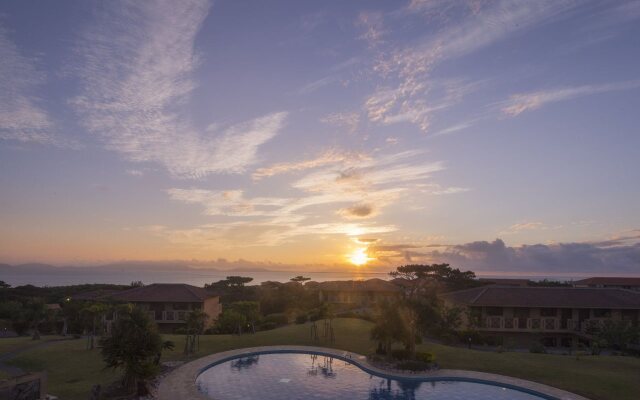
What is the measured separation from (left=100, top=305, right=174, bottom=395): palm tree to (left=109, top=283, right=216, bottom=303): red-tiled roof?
70.6ft

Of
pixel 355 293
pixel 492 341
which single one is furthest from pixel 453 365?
pixel 355 293

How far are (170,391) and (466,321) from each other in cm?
2792

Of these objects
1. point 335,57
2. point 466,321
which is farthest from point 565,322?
point 335,57

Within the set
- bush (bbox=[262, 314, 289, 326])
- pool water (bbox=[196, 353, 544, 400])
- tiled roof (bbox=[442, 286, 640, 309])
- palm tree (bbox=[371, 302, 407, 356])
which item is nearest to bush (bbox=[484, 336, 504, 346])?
tiled roof (bbox=[442, 286, 640, 309])

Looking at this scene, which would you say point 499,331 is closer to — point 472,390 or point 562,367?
point 562,367

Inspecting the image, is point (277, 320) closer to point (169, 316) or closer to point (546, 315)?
point (169, 316)

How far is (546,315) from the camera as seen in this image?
3681cm

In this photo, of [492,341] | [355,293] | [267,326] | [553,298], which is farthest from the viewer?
[355,293]

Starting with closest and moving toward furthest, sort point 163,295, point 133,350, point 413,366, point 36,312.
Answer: point 133,350 → point 413,366 → point 36,312 → point 163,295

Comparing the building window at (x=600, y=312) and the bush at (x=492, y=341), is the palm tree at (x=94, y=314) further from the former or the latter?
the building window at (x=600, y=312)

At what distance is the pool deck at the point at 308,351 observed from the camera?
19.8 m

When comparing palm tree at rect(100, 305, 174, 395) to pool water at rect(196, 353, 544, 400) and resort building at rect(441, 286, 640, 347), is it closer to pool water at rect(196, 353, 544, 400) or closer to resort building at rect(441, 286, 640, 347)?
pool water at rect(196, 353, 544, 400)

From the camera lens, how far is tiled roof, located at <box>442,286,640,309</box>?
36438 millimetres

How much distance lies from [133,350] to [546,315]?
33.8 meters
